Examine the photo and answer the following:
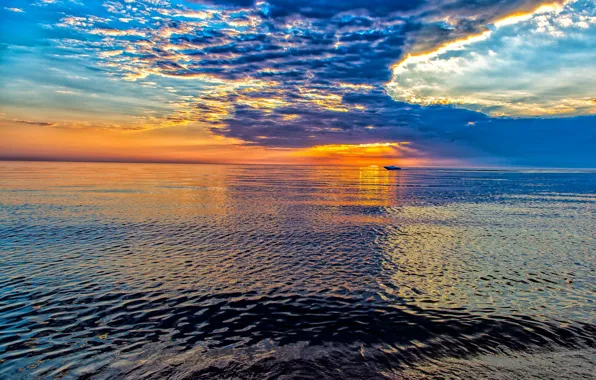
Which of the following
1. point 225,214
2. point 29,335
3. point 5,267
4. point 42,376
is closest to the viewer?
point 42,376

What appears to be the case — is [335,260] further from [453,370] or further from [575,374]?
[575,374]

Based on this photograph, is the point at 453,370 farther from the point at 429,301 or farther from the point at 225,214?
the point at 225,214

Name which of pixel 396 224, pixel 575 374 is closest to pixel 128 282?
pixel 575 374

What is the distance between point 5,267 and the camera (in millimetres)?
22516

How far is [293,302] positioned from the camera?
17.7 metres

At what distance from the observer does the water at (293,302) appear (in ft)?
40.7

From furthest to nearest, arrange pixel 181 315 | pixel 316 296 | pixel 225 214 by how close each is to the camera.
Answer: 1. pixel 225 214
2. pixel 316 296
3. pixel 181 315

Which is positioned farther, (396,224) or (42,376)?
(396,224)

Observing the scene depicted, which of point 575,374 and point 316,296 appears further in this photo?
point 316,296

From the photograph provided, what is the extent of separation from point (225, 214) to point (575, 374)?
39046 mm

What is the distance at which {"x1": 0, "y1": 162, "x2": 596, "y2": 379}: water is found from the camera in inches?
488

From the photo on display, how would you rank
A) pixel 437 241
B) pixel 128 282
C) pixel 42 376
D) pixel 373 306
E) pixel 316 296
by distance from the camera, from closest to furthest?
pixel 42 376
pixel 373 306
pixel 316 296
pixel 128 282
pixel 437 241

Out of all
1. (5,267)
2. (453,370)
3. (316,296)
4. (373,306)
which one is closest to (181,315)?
(316,296)

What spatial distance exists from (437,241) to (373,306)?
55.8 ft
